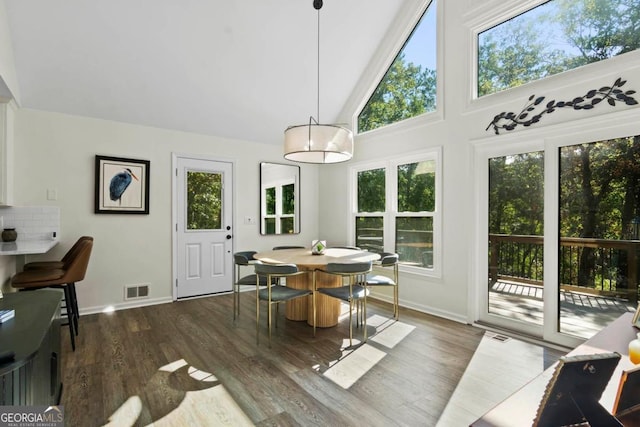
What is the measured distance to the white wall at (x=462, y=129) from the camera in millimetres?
2955

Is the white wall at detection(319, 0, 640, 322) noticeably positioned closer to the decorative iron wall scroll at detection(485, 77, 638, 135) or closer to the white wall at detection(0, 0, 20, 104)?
the decorative iron wall scroll at detection(485, 77, 638, 135)

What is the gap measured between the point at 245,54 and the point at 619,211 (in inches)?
167

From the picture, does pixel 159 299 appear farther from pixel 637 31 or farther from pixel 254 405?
pixel 637 31

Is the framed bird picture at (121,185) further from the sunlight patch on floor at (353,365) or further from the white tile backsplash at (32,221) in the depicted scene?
the sunlight patch on floor at (353,365)

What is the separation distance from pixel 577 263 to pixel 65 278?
4.75 m

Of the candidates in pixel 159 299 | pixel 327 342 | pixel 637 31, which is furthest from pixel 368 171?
pixel 159 299

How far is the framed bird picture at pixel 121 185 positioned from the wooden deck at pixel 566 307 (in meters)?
4.55

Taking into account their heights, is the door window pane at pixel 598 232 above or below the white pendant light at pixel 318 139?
below

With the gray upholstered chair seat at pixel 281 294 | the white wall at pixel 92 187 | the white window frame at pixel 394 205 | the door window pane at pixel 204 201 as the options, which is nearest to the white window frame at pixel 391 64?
the white window frame at pixel 394 205

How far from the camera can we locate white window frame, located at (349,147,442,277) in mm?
4027

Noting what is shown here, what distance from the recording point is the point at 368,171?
5.18 meters

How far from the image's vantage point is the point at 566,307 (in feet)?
9.93

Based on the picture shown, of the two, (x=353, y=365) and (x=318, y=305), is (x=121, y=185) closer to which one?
(x=318, y=305)

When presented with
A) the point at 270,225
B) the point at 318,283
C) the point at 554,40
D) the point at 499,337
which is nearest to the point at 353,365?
the point at 318,283
